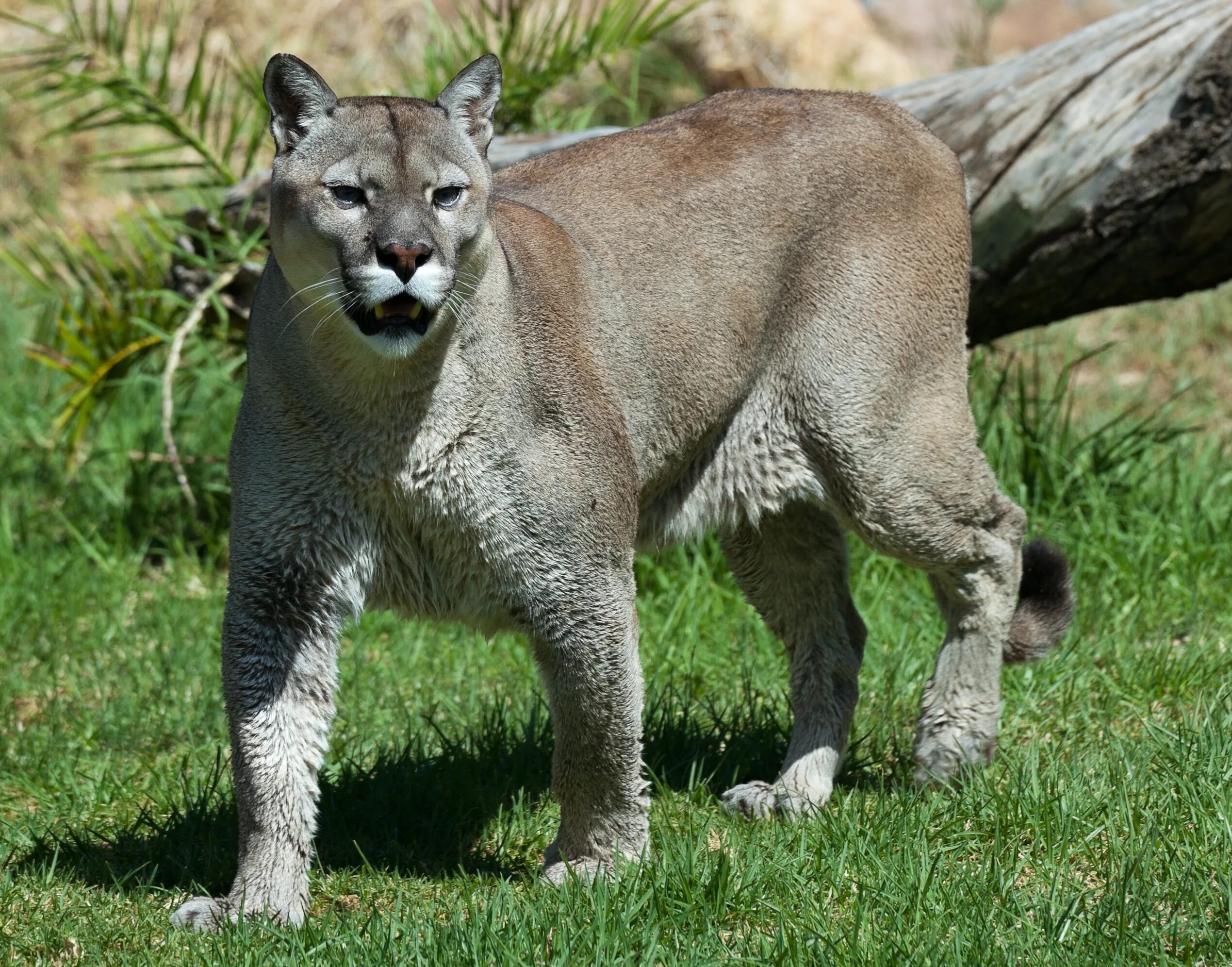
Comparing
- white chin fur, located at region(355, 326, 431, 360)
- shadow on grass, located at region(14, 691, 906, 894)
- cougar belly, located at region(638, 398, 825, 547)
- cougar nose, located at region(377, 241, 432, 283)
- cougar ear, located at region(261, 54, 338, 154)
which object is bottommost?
shadow on grass, located at region(14, 691, 906, 894)

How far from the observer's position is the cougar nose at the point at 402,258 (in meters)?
3.08

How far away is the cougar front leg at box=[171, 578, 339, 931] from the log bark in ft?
8.50

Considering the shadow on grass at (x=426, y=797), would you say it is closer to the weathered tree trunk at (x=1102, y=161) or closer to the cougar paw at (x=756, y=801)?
the cougar paw at (x=756, y=801)

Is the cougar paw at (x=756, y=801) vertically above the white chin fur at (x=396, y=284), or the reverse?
the white chin fur at (x=396, y=284)

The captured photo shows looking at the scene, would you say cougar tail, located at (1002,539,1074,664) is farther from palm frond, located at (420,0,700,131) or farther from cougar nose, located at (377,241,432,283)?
palm frond, located at (420,0,700,131)

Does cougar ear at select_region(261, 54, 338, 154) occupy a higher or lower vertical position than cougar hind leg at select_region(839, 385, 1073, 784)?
higher

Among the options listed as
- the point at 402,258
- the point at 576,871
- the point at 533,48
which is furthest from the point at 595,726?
the point at 533,48

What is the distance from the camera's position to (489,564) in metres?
3.40

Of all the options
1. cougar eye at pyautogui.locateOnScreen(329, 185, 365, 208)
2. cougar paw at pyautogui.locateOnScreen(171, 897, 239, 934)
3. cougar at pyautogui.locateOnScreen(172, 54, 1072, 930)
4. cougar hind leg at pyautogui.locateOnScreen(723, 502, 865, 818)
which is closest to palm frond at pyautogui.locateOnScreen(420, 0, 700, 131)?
cougar at pyautogui.locateOnScreen(172, 54, 1072, 930)

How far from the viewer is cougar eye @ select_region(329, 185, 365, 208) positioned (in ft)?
10.5

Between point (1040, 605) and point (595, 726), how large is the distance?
173 centimetres

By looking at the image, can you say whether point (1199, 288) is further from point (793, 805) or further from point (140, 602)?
point (140, 602)

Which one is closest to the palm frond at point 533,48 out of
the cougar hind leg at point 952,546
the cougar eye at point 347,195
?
the cougar hind leg at point 952,546

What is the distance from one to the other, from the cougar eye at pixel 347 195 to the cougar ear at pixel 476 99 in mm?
357
